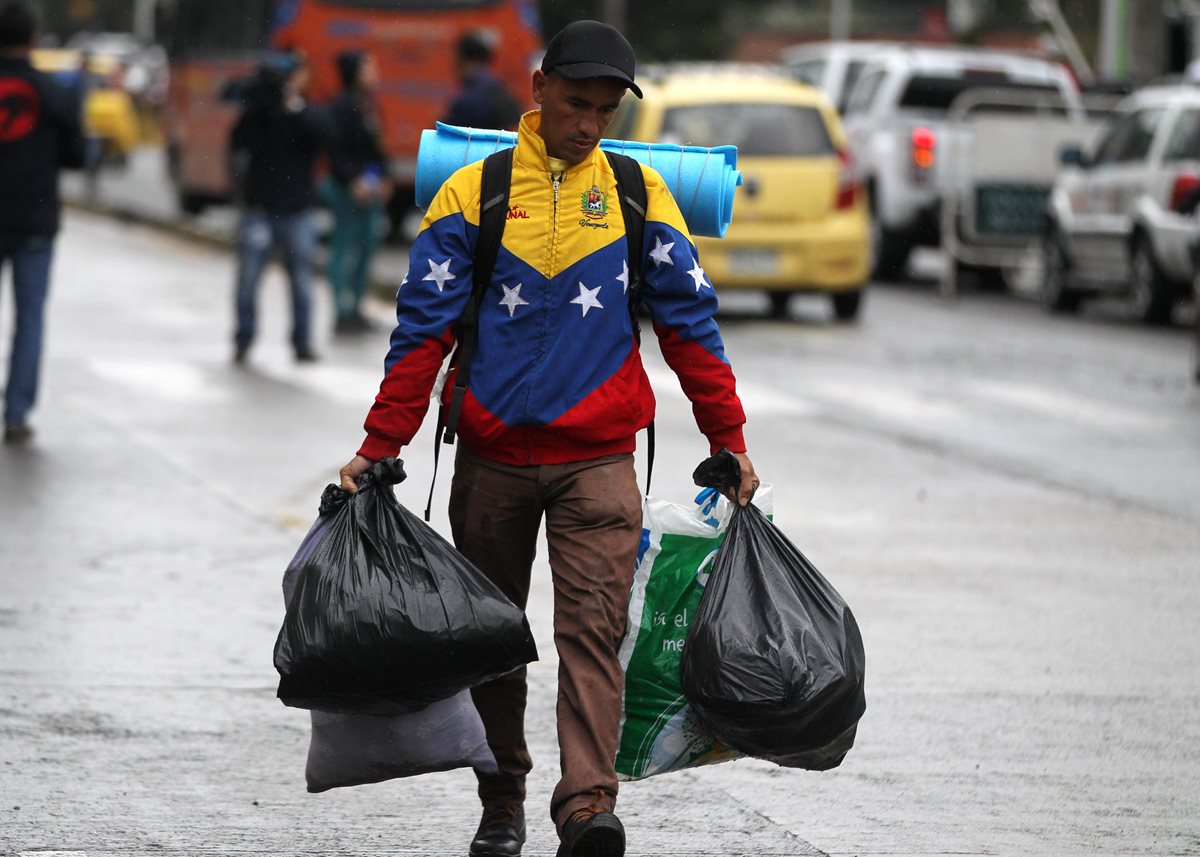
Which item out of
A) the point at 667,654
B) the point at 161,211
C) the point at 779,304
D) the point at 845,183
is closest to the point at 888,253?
the point at 779,304

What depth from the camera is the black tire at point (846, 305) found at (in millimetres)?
18578

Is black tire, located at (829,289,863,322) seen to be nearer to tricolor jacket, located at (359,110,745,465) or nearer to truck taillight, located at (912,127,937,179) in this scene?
truck taillight, located at (912,127,937,179)

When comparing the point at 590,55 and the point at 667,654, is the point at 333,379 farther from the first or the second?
the point at 590,55

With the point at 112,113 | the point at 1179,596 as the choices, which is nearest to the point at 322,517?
the point at 1179,596

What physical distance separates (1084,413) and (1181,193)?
5.00 meters

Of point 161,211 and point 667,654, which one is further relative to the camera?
point 161,211

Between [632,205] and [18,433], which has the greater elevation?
[632,205]

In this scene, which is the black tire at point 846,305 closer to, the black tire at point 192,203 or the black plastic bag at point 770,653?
the black tire at point 192,203

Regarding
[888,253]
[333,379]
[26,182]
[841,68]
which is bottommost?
[888,253]

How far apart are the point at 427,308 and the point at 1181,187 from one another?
14.1 metres

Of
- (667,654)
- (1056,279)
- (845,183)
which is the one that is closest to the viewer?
(667,654)

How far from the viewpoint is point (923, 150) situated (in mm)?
22109

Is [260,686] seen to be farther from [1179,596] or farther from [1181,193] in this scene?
[1181,193]

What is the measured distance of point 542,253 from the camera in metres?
4.91
